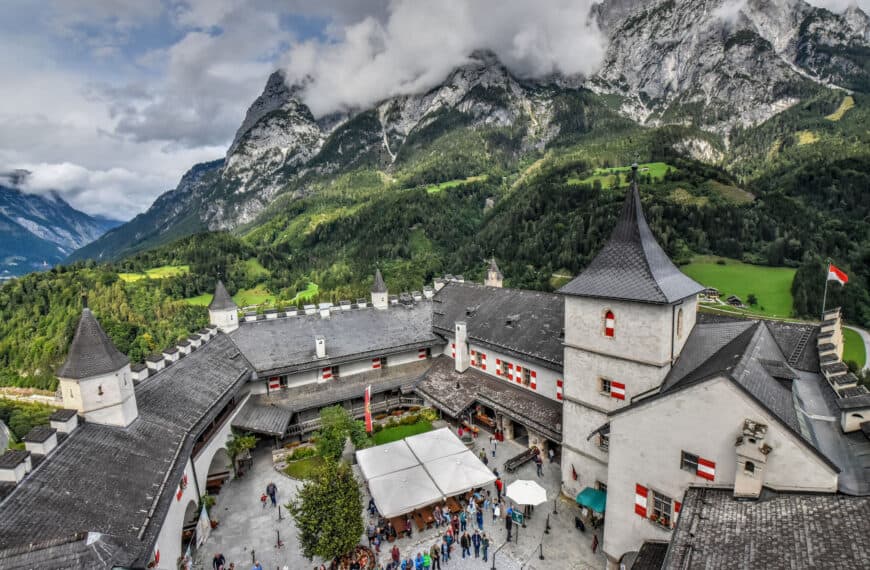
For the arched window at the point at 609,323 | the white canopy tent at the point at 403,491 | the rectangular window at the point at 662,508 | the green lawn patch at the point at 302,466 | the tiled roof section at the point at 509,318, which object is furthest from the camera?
the tiled roof section at the point at 509,318

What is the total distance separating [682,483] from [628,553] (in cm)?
454

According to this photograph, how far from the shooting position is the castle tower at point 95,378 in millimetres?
18828

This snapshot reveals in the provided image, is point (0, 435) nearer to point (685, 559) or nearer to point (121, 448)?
point (121, 448)

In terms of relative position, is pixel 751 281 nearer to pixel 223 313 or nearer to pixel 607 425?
pixel 607 425

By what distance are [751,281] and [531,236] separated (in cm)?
5374

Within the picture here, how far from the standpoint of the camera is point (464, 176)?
197375 millimetres

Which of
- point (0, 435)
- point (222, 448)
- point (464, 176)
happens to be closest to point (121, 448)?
point (222, 448)

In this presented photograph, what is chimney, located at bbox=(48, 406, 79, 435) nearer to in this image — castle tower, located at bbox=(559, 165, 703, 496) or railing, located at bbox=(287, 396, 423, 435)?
railing, located at bbox=(287, 396, 423, 435)

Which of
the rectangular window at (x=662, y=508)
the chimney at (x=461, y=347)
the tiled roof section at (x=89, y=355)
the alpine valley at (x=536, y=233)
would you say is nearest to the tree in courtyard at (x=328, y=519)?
the tiled roof section at (x=89, y=355)

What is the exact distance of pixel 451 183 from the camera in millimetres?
190125

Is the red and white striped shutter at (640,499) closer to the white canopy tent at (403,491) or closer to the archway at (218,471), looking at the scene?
the white canopy tent at (403,491)

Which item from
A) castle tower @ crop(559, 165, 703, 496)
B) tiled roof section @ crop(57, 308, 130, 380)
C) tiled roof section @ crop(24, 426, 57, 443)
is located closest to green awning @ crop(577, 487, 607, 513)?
castle tower @ crop(559, 165, 703, 496)

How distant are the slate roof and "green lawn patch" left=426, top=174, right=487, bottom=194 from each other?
158 meters

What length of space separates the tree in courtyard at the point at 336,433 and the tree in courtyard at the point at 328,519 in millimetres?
8006
